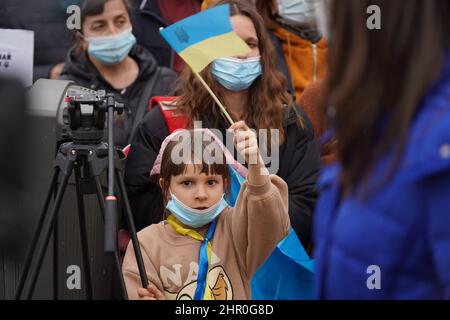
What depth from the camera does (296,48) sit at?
5.15 meters

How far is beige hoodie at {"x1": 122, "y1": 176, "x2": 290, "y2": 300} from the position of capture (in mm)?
3295

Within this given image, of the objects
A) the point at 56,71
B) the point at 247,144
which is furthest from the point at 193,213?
the point at 56,71

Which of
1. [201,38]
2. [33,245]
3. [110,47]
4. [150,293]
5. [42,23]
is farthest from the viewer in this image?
[42,23]

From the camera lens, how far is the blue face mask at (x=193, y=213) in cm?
345

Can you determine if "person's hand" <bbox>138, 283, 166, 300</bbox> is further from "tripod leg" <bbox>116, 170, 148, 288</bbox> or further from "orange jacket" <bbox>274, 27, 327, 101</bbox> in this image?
"orange jacket" <bbox>274, 27, 327, 101</bbox>

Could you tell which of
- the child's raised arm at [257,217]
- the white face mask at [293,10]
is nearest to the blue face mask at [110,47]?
the white face mask at [293,10]

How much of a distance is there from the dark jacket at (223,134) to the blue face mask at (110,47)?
80 cm

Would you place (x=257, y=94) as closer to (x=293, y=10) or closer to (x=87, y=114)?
(x=293, y=10)

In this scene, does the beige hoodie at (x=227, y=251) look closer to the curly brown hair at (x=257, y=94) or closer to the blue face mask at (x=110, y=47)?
the curly brown hair at (x=257, y=94)

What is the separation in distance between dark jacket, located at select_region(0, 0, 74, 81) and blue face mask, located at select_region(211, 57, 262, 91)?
4.38ft

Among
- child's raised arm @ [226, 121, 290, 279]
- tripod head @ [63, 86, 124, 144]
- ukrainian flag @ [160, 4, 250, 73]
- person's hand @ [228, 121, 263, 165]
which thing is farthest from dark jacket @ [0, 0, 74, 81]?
person's hand @ [228, 121, 263, 165]

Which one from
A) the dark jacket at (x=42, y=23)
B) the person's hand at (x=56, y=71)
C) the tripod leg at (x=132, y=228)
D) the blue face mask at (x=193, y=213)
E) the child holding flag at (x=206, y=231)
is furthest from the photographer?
the dark jacket at (x=42, y=23)

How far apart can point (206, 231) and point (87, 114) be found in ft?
2.76

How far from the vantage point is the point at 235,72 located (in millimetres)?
4070
